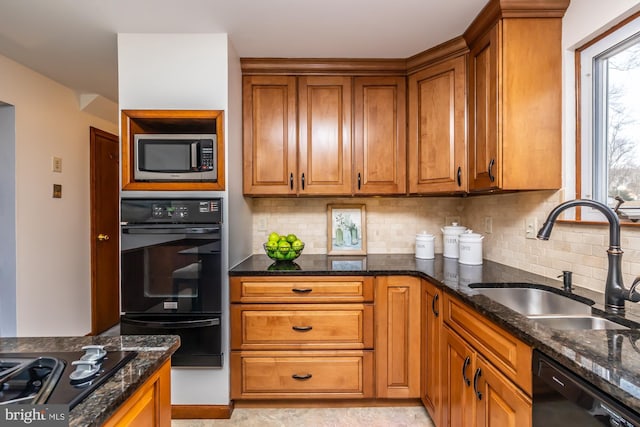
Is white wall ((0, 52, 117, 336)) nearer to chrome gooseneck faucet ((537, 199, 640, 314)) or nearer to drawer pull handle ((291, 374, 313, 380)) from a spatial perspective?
drawer pull handle ((291, 374, 313, 380))

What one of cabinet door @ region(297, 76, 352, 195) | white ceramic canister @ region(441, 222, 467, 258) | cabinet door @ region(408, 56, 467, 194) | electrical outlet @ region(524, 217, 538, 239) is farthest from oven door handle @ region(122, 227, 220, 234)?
electrical outlet @ region(524, 217, 538, 239)

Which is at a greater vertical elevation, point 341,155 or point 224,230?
point 341,155

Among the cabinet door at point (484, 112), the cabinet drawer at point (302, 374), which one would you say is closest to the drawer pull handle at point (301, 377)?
the cabinet drawer at point (302, 374)

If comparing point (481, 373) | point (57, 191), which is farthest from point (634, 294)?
point (57, 191)

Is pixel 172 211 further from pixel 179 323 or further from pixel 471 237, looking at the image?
pixel 471 237

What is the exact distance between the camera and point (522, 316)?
3.82 feet

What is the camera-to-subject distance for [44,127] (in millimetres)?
2674

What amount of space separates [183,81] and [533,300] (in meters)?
2.27

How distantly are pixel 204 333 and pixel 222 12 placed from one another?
181 centimetres

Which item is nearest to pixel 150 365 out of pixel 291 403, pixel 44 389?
pixel 44 389

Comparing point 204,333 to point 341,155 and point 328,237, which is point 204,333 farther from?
point 341,155

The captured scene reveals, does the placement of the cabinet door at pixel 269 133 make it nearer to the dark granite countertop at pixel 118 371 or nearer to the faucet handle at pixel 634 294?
the dark granite countertop at pixel 118 371

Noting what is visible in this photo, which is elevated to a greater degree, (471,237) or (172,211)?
(172,211)

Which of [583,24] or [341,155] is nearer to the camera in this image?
[583,24]
